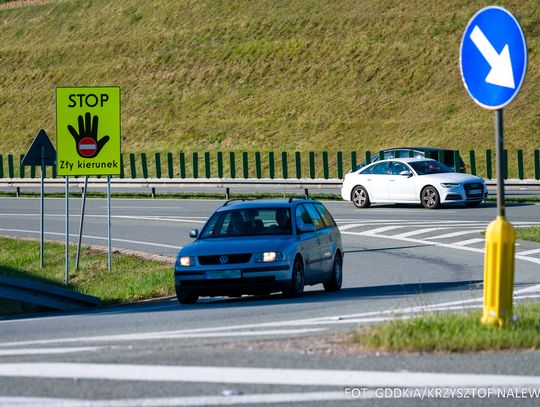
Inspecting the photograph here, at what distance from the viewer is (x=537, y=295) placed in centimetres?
1509

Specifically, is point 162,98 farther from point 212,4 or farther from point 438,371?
point 438,371

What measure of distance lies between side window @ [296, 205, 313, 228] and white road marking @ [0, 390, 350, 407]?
9.49 metres

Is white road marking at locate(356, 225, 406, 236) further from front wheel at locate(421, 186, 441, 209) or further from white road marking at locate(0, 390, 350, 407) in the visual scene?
white road marking at locate(0, 390, 350, 407)

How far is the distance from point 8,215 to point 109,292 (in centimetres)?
1923

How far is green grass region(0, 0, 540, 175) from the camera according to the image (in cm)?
6425

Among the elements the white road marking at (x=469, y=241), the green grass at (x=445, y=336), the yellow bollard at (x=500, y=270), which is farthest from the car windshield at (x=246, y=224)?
the white road marking at (x=469, y=241)

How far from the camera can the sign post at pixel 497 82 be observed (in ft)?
32.1

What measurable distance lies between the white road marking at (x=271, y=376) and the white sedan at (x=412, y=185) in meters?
26.7

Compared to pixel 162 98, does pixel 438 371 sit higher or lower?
lower

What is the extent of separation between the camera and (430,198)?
35.1 meters

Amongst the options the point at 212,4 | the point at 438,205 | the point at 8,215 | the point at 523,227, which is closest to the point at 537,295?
the point at 523,227

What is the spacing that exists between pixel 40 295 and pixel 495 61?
868 cm

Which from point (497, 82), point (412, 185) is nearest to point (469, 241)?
point (412, 185)

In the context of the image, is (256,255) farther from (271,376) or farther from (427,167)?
(427,167)
